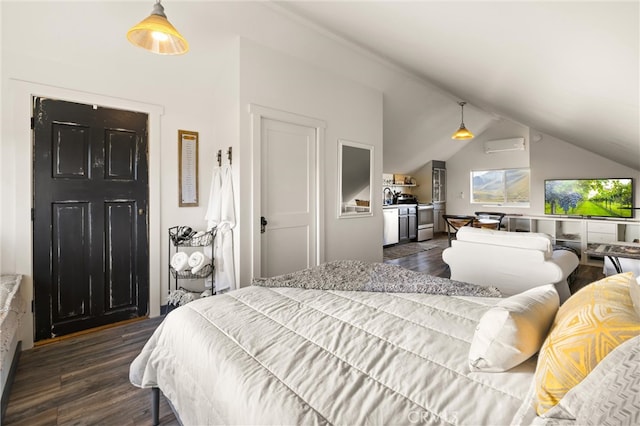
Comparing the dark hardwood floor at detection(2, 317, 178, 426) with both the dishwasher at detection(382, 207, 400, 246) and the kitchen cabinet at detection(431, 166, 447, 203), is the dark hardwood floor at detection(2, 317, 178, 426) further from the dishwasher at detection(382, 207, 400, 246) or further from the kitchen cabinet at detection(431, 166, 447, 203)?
the kitchen cabinet at detection(431, 166, 447, 203)

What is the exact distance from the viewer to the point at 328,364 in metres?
1.00

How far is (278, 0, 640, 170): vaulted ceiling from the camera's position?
5.05ft

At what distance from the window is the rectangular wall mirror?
17.1 feet

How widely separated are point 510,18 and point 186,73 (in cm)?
281

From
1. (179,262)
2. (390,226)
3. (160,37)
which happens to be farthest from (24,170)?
(390,226)

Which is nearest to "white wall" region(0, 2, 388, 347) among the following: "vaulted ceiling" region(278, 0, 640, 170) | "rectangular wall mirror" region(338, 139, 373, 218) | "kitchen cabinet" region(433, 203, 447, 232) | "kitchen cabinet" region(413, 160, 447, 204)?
"rectangular wall mirror" region(338, 139, 373, 218)

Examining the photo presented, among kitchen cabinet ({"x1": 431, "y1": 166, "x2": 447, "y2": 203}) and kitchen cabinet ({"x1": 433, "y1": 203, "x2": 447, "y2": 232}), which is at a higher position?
kitchen cabinet ({"x1": 431, "y1": 166, "x2": 447, "y2": 203})

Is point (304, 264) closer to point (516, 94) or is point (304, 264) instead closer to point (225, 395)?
point (225, 395)

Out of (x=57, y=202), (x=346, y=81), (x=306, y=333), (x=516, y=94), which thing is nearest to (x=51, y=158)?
(x=57, y=202)

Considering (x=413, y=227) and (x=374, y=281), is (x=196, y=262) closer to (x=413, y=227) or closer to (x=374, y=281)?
(x=374, y=281)

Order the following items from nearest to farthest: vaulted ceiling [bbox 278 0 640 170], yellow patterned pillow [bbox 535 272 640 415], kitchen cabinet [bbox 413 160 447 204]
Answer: yellow patterned pillow [bbox 535 272 640 415]
vaulted ceiling [bbox 278 0 640 170]
kitchen cabinet [bbox 413 160 447 204]

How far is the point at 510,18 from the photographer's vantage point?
1772 mm

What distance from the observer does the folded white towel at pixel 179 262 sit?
112 inches

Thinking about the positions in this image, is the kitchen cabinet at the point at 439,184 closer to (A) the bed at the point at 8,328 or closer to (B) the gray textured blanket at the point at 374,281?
(B) the gray textured blanket at the point at 374,281
